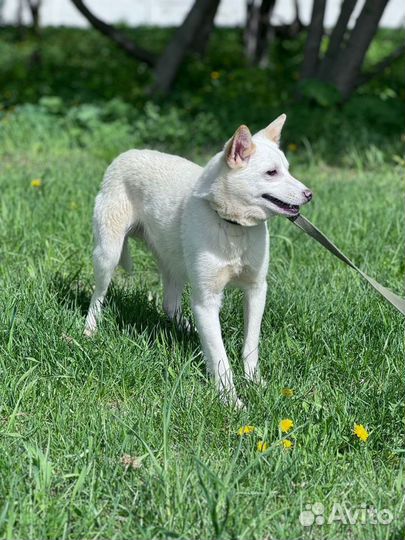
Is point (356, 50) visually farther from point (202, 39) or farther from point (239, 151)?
point (239, 151)

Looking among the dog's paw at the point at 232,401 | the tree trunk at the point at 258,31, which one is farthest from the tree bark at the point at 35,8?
the dog's paw at the point at 232,401

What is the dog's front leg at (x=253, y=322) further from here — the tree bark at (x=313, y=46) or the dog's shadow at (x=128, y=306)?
the tree bark at (x=313, y=46)

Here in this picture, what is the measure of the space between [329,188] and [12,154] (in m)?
3.76

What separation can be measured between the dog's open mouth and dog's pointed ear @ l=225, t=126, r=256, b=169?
0.17 metres

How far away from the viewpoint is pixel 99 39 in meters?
18.6

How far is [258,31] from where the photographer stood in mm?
14625

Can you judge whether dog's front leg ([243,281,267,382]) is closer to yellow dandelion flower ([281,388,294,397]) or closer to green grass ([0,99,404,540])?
green grass ([0,99,404,540])

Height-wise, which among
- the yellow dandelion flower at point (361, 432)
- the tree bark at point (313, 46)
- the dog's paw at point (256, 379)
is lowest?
the tree bark at point (313, 46)

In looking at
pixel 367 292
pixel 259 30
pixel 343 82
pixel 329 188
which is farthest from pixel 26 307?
pixel 259 30

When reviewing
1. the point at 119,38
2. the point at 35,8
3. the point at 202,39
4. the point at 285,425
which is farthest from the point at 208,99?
the point at 285,425

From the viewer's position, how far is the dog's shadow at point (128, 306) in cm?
402

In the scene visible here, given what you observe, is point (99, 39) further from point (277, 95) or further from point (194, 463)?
point (194, 463)

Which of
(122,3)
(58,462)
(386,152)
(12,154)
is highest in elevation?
(58,462)

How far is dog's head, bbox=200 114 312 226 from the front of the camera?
3332 mm
